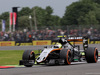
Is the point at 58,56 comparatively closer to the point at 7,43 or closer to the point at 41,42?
the point at 41,42

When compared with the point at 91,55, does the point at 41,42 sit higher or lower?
higher

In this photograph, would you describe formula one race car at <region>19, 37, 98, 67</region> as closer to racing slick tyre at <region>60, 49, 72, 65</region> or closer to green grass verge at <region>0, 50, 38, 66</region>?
racing slick tyre at <region>60, 49, 72, 65</region>

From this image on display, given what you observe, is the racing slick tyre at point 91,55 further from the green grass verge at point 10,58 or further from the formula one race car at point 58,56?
the green grass verge at point 10,58

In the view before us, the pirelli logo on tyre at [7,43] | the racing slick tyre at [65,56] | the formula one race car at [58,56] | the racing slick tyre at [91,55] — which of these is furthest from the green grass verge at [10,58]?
the pirelli logo on tyre at [7,43]

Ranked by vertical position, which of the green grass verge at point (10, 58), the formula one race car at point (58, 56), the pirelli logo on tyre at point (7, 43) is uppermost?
the pirelli logo on tyre at point (7, 43)

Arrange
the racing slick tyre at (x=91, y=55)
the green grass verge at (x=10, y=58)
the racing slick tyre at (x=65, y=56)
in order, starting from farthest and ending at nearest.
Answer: the green grass verge at (x=10, y=58), the racing slick tyre at (x=91, y=55), the racing slick tyre at (x=65, y=56)

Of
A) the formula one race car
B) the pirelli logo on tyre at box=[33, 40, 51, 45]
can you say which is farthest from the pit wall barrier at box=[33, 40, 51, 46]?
the formula one race car

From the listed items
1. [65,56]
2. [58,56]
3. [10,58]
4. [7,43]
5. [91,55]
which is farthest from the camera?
[7,43]

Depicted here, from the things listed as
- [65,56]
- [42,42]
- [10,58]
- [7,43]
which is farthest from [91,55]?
[7,43]

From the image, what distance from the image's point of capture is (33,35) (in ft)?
116

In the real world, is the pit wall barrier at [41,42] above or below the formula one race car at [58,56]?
above

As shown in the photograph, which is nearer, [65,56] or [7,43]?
[65,56]

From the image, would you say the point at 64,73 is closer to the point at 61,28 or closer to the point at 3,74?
the point at 3,74

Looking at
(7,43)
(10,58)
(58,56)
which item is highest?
(7,43)
